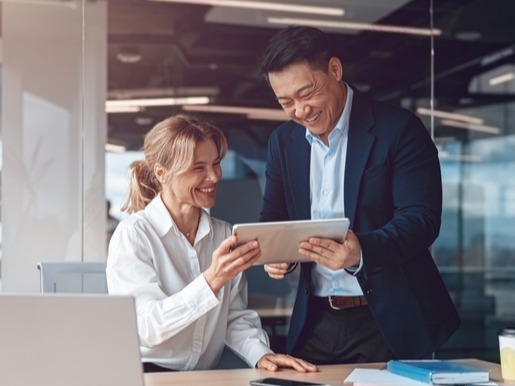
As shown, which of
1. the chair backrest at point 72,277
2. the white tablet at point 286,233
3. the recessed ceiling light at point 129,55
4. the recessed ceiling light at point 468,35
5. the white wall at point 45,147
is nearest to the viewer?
the white tablet at point 286,233

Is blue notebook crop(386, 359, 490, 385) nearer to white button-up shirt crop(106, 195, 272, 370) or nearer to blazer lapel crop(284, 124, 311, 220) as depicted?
white button-up shirt crop(106, 195, 272, 370)

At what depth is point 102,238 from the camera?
474 cm

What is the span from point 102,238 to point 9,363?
125 inches

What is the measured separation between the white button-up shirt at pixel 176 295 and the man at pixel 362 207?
0.21 metres

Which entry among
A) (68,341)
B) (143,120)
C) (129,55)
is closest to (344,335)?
(68,341)

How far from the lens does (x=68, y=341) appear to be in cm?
158

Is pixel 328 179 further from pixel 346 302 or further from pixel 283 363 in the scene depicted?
pixel 283 363

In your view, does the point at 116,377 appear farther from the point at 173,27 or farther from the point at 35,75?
the point at 173,27

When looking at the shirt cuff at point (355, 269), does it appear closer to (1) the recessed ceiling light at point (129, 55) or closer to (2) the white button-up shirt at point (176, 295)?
(2) the white button-up shirt at point (176, 295)

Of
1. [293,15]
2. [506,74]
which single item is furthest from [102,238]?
[506,74]

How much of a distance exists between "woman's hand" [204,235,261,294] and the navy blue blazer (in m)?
0.38

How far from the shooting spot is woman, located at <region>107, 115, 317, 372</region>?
2.39m

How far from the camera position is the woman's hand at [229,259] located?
235cm

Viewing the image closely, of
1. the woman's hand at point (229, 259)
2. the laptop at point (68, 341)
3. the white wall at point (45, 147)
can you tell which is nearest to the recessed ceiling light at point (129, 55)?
the white wall at point (45, 147)
